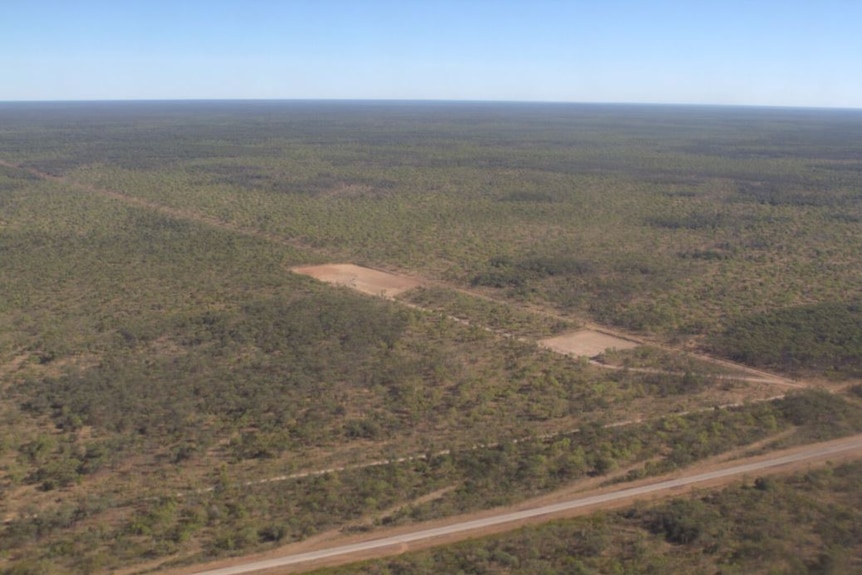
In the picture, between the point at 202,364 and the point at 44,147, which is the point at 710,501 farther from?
the point at 44,147

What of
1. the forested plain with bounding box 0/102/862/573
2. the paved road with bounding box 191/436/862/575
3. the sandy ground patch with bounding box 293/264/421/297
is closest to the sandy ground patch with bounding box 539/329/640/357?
the forested plain with bounding box 0/102/862/573

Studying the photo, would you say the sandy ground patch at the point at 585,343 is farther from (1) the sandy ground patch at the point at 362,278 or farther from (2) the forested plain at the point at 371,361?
(1) the sandy ground patch at the point at 362,278

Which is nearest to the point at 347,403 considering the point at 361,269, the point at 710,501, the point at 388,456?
the point at 388,456

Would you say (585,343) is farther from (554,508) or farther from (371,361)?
(554,508)

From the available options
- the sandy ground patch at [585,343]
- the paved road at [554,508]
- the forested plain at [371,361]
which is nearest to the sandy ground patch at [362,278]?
the forested plain at [371,361]

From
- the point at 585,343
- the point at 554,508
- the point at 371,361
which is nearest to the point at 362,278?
the point at 371,361

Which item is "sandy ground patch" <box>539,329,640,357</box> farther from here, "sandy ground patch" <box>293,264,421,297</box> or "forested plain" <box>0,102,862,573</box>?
"sandy ground patch" <box>293,264,421,297</box>
